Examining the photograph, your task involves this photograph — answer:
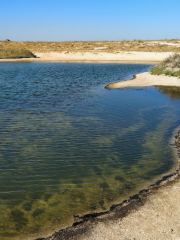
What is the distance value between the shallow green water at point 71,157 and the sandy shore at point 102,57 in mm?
48299

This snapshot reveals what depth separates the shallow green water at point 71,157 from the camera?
20.0 feet

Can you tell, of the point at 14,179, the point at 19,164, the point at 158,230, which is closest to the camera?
the point at 158,230

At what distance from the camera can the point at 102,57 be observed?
215 feet

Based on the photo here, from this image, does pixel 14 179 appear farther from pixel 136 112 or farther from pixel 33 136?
pixel 136 112

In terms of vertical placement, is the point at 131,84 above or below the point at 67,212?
→ above

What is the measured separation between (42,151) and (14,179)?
2087 mm

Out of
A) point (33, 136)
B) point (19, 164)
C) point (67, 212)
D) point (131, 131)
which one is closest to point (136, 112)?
point (131, 131)

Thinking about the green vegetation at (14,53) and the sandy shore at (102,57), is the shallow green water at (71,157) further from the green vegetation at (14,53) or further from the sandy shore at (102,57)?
the green vegetation at (14,53)

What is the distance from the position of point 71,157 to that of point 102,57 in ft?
196

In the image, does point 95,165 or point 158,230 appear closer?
point 158,230

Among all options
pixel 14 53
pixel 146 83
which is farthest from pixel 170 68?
pixel 14 53

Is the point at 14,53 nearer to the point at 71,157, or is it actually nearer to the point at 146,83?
the point at 146,83

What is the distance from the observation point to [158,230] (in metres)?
5.27

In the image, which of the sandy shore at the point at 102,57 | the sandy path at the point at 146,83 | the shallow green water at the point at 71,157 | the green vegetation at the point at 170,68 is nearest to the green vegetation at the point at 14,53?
the sandy shore at the point at 102,57
